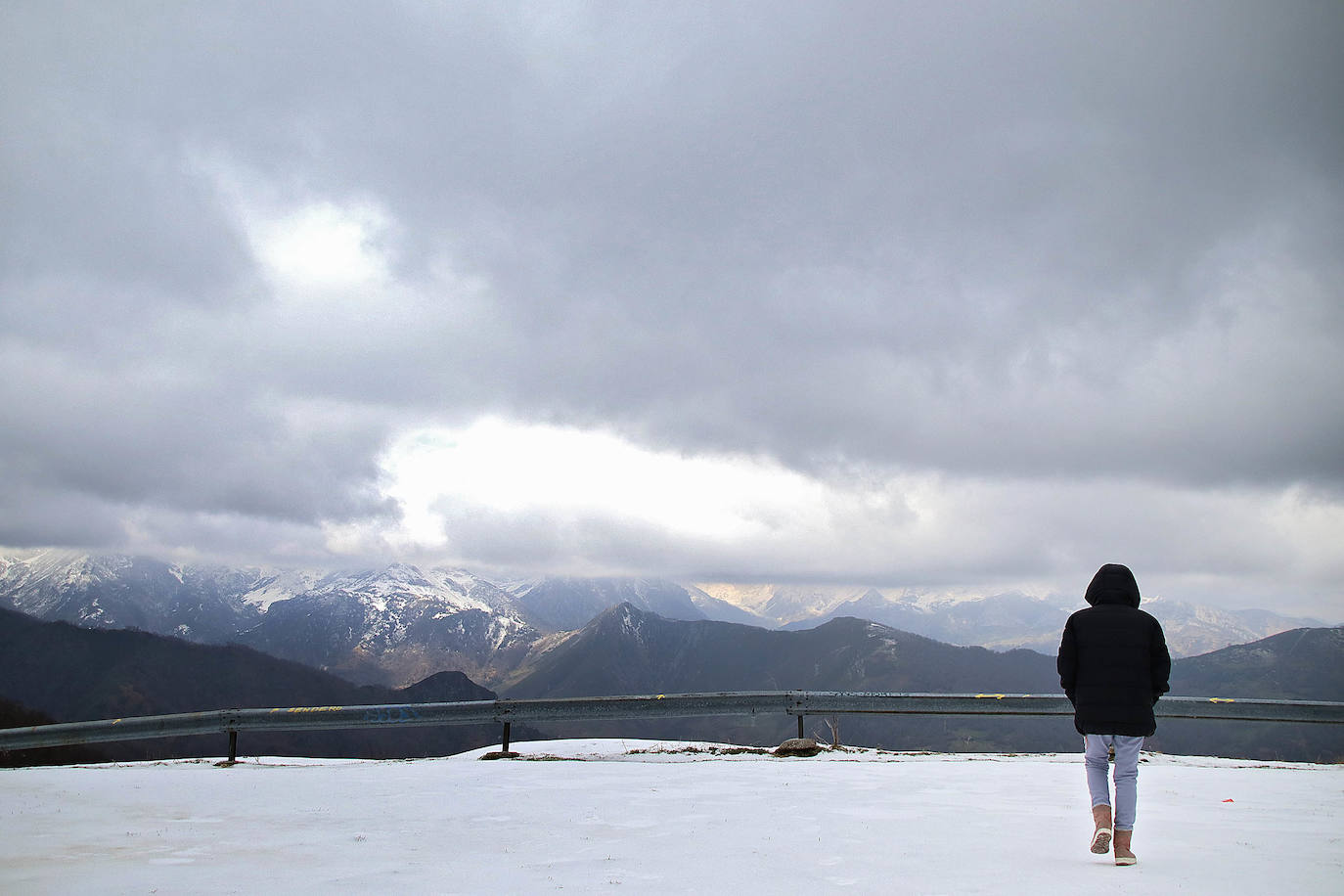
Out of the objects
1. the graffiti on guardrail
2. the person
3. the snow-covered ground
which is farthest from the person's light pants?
the graffiti on guardrail

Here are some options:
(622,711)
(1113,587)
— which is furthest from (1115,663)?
(622,711)

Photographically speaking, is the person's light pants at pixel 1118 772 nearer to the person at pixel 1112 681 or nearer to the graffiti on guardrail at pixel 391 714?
the person at pixel 1112 681

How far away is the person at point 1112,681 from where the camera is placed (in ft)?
21.8

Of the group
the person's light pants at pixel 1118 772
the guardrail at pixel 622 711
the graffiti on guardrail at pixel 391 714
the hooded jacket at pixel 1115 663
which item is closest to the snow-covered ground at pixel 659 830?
the person's light pants at pixel 1118 772

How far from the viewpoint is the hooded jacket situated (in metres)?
6.81

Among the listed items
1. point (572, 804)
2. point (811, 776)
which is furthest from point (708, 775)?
point (572, 804)

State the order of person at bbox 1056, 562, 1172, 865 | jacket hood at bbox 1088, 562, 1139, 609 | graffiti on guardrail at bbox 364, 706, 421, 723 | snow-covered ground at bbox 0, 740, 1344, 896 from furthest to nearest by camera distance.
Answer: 1. graffiti on guardrail at bbox 364, 706, 421, 723
2. jacket hood at bbox 1088, 562, 1139, 609
3. person at bbox 1056, 562, 1172, 865
4. snow-covered ground at bbox 0, 740, 1344, 896

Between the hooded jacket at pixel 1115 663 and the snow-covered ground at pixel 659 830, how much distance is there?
103 centimetres

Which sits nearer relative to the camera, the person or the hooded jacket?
the person

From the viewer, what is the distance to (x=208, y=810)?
353 inches

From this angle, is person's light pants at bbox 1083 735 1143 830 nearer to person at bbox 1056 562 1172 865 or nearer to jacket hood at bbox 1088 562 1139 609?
person at bbox 1056 562 1172 865

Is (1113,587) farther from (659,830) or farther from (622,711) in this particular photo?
(622,711)

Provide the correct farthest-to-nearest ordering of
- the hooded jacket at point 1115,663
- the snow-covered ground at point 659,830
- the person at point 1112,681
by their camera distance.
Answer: the hooded jacket at point 1115,663 < the person at point 1112,681 < the snow-covered ground at point 659,830

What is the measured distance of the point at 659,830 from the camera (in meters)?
7.74
